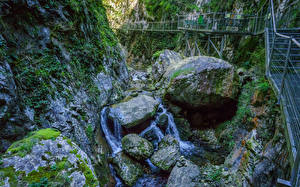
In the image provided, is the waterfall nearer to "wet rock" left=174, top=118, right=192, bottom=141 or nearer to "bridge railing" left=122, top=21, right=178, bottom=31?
"wet rock" left=174, top=118, right=192, bottom=141

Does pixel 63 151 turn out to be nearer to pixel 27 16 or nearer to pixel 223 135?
pixel 27 16

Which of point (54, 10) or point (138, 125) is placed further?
point (138, 125)

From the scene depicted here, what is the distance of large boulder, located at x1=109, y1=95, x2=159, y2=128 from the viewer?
23.4 ft

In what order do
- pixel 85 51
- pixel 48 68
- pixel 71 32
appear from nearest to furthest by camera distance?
pixel 48 68, pixel 71 32, pixel 85 51

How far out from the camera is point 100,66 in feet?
26.1

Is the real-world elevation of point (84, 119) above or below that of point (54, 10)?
below

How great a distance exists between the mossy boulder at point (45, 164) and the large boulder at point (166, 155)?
3836 mm

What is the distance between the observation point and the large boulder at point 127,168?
5.44m

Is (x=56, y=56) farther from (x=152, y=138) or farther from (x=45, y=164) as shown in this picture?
(x=152, y=138)

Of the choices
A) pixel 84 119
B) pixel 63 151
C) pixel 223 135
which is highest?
pixel 63 151

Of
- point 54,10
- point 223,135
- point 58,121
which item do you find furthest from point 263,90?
point 54,10

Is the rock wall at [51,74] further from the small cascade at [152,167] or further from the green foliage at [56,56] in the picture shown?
the small cascade at [152,167]

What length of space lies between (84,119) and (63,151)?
288 cm

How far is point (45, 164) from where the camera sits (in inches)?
94.0
